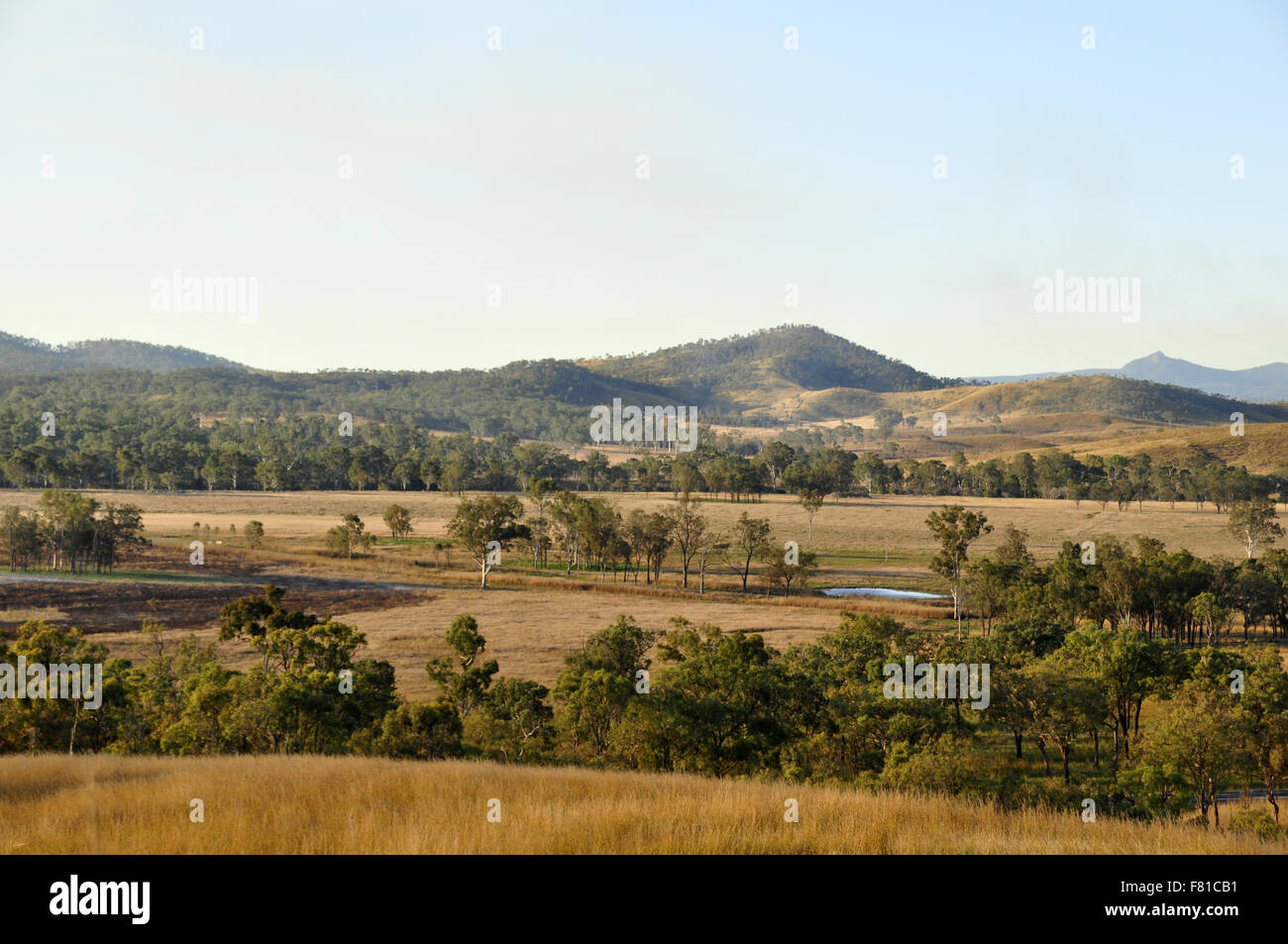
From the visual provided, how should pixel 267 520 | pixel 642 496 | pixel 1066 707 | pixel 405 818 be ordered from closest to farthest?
1. pixel 405 818
2. pixel 1066 707
3. pixel 267 520
4. pixel 642 496

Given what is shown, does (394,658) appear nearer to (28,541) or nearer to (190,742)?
(190,742)

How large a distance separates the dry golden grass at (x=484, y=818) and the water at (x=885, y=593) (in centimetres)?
6525

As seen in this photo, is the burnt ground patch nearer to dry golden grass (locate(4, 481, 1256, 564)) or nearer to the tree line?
dry golden grass (locate(4, 481, 1256, 564))

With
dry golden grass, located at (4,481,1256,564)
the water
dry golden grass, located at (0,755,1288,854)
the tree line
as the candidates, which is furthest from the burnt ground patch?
dry golden grass, located at (0,755,1288,854)

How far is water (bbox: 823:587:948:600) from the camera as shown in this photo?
76125 millimetres

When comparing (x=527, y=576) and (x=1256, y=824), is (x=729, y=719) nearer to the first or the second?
(x=1256, y=824)

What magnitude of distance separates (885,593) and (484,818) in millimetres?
72072

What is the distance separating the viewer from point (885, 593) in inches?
3100

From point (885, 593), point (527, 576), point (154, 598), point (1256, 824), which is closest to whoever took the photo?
point (1256, 824)

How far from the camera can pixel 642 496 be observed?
156 metres

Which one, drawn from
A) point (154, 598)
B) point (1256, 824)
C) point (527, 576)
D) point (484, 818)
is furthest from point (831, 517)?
point (484, 818)

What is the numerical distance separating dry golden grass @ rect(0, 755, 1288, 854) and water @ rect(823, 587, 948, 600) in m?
65.3
